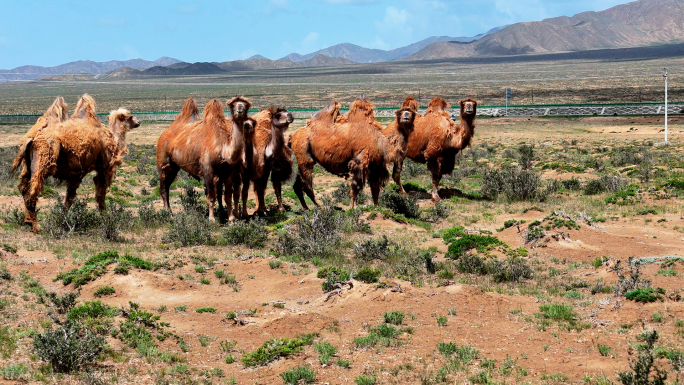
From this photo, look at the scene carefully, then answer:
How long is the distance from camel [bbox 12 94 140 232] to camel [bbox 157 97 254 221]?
1.43 metres

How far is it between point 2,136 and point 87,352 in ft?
139

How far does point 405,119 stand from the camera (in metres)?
16.0

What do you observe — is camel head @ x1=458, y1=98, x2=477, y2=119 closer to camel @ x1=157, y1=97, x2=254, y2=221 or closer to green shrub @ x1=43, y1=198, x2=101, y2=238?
camel @ x1=157, y1=97, x2=254, y2=221

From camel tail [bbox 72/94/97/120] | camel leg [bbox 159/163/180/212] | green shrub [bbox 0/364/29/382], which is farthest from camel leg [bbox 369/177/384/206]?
green shrub [bbox 0/364/29/382]

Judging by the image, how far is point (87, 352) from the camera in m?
6.55

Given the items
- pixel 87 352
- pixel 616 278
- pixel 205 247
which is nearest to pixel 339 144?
pixel 205 247

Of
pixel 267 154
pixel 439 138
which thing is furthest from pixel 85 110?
pixel 439 138

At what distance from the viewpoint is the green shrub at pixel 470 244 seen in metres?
11.9

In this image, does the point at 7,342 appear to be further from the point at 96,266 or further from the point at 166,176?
the point at 166,176

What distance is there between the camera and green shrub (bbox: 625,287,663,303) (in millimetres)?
8562

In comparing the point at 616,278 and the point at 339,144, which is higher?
the point at 339,144

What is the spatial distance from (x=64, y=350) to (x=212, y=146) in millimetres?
7773

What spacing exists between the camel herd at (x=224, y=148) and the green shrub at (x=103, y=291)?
12.8 feet

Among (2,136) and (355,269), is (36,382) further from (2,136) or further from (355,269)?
(2,136)
